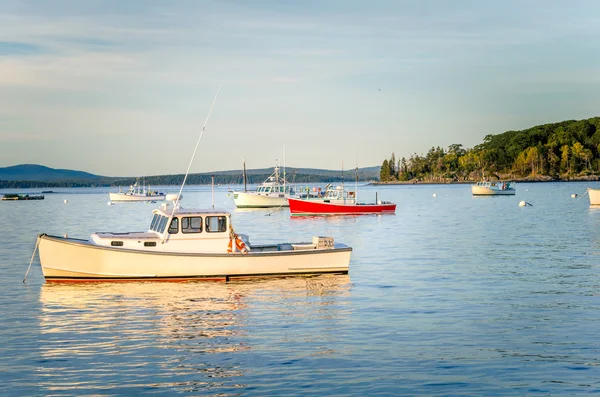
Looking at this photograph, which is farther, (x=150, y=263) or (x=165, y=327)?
(x=150, y=263)

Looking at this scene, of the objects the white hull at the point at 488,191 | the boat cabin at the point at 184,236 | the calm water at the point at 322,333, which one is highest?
the boat cabin at the point at 184,236

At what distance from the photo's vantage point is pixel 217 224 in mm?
31141

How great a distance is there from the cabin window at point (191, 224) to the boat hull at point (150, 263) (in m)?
1.00

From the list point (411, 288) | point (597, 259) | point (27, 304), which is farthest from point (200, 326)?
point (597, 259)

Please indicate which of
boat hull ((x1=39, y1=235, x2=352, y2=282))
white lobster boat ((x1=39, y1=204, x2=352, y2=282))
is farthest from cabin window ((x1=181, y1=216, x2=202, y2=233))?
boat hull ((x1=39, y1=235, x2=352, y2=282))

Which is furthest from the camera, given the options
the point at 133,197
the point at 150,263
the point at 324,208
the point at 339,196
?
the point at 133,197

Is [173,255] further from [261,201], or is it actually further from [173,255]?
[261,201]

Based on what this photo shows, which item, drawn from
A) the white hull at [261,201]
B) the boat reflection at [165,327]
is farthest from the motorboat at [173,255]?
the white hull at [261,201]

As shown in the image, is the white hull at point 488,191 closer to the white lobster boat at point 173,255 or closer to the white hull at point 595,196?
the white hull at point 595,196

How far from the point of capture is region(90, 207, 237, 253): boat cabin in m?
30.7

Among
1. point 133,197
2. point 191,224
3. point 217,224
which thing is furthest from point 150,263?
point 133,197

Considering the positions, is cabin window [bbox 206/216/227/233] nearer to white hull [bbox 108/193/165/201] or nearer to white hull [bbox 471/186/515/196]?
white hull [bbox 471/186/515/196]

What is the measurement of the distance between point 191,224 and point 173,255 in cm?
144

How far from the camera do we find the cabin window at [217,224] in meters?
31.1
